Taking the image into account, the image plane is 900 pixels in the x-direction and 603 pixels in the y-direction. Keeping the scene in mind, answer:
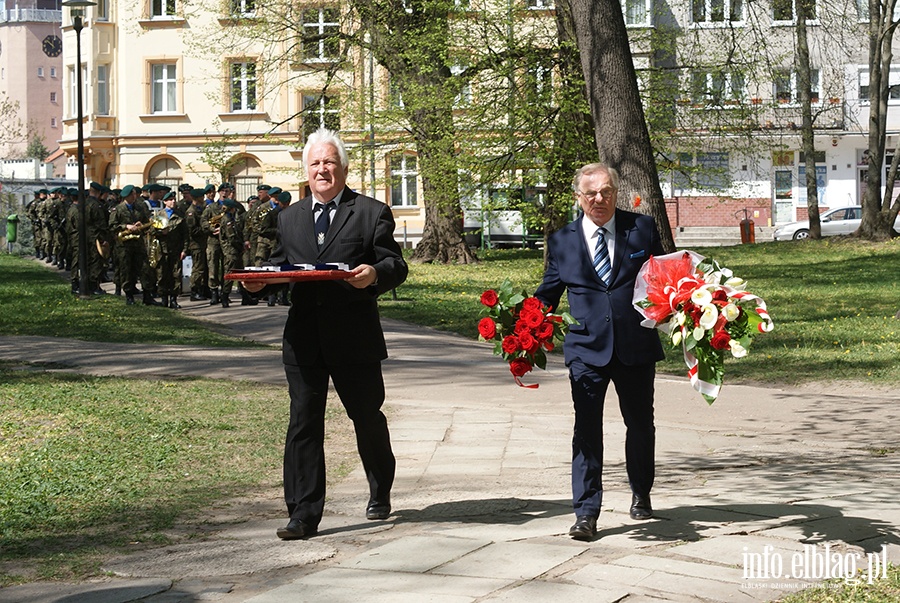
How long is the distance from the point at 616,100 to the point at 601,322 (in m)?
10.6

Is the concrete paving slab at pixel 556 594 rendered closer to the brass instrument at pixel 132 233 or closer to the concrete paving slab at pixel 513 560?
the concrete paving slab at pixel 513 560

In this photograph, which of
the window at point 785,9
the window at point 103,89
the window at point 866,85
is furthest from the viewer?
the window at point 866,85

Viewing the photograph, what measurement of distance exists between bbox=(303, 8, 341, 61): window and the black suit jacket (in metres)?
25.2

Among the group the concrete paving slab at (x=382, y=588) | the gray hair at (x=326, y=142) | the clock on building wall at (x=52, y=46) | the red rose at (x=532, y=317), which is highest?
the clock on building wall at (x=52, y=46)

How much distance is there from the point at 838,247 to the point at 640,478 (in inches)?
1217

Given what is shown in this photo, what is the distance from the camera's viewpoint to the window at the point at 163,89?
55844 millimetres

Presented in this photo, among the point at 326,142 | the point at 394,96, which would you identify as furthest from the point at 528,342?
the point at 394,96

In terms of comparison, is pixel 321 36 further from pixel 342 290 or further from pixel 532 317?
pixel 532 317

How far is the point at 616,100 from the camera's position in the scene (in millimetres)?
16984

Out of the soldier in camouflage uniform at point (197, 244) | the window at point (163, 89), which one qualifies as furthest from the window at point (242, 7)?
the window at point (163, 89)

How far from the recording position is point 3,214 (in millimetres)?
50625

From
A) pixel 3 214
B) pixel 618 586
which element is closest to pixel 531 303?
pixel 618 586

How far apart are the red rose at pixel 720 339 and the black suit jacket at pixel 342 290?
1.54 m

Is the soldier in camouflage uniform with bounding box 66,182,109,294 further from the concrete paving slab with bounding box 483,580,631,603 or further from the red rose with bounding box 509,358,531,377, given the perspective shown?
the concrete paving slab with bounding box 483,580,631,603
